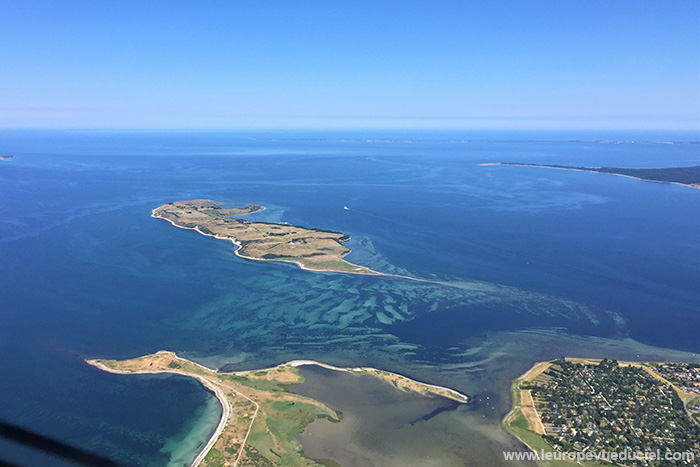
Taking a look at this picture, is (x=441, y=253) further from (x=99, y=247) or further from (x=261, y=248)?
(x=99, y=247)

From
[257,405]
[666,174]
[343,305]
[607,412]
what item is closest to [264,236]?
[343,305]

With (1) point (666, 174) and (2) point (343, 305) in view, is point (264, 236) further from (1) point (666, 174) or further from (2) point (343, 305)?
(1) point (666, 174)

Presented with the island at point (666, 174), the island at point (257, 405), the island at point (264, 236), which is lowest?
the island at point (257, 405)

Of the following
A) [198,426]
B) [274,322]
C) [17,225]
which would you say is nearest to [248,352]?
[274,322]

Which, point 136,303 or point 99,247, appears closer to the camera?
point 136,303

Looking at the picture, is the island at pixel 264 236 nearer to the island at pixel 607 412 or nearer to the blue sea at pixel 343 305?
the blue sea at pixel 343 305

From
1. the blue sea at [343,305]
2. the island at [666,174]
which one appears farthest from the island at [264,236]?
the island at [666,174]
